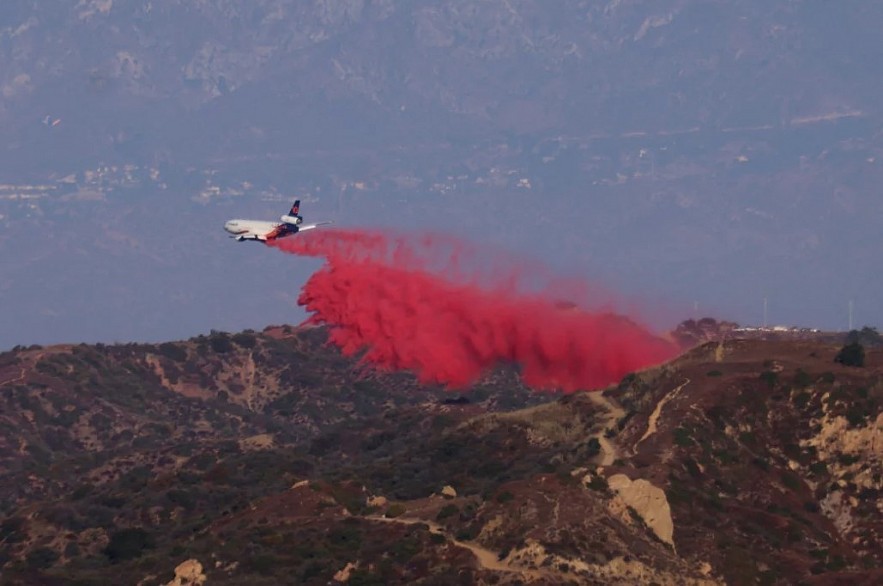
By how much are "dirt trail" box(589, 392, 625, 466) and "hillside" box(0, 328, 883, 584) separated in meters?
A: 0.33

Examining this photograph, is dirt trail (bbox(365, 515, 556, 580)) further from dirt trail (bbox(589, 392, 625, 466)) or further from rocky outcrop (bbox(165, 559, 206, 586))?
dirt trail (bbox(589, 392, 625, 466))

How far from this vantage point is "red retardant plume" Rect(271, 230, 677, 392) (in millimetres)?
167375

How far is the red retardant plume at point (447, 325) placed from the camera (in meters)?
167

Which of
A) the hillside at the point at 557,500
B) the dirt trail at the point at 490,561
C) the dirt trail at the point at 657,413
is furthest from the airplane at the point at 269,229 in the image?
the dirt trail at the point at 490,561

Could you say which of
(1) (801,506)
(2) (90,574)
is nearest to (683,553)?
(1) (801,506)

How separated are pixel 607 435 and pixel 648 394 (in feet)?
26.0

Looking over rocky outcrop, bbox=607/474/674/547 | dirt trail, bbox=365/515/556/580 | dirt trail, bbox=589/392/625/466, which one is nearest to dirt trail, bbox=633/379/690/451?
dirt trail, bbox=589/392/625/466

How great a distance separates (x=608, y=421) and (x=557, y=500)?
111 ft

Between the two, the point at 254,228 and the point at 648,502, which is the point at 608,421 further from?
the point at 254,228

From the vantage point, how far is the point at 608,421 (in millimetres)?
149125

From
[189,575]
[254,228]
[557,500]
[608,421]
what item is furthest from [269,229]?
[557,500]

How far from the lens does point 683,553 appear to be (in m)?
114

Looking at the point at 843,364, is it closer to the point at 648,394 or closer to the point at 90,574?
the point at 648,394

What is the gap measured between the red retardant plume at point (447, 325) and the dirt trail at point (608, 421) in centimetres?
1378
